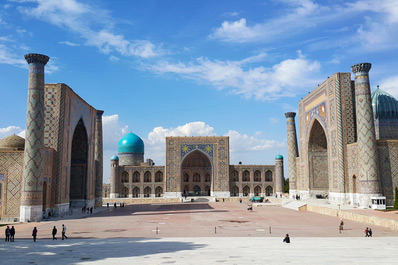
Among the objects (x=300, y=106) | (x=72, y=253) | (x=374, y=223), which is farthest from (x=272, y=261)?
(x=300, y=106)

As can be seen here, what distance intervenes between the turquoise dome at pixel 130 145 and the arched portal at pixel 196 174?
11.2 metres

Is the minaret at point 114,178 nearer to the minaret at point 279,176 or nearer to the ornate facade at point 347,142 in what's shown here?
the minaret at point 279,176

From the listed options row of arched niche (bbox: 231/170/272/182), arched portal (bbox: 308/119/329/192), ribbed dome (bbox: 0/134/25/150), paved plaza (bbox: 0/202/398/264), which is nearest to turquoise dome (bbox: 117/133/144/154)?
row of arched niche (bbox: 231/170/272/182)

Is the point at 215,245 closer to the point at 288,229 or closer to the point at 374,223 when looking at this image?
the point at 288,229

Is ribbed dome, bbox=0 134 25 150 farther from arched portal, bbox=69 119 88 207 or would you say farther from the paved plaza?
the paved plaza

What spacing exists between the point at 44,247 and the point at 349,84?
2996 cm

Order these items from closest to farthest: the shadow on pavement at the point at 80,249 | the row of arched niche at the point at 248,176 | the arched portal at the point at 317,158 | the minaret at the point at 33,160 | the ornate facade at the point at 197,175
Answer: the shadow on pavement at the point at 80,249, the minaret at the point at 33,160, the arched portal at the point at 317,158, the ornate facade at the point at 197,175, the row of arched niche at the point at 248,176

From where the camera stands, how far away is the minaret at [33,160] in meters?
25.3

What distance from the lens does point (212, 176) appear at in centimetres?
5897

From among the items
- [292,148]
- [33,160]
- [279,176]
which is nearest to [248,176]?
[279,176]

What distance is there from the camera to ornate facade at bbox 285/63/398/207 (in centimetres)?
3002

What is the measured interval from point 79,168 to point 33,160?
35.4ft

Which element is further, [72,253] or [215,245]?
[215,245]

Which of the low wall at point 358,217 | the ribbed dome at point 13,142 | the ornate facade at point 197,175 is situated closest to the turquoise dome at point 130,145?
the ornate facade at point 197,175
